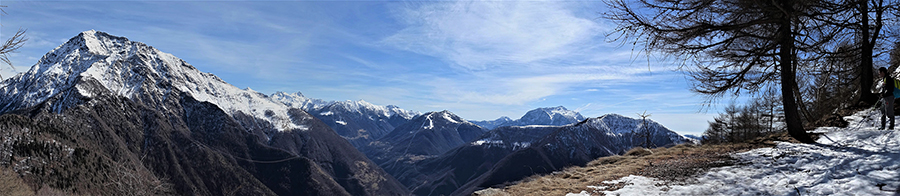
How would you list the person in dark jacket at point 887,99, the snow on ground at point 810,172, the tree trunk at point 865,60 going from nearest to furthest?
the snow on ground at point 810,172 < the person in dark jacket at point 887,99 < the tree trunk at point 865,60

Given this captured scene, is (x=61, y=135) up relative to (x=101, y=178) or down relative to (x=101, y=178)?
up

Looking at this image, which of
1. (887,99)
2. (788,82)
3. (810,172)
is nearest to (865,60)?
(887,99)

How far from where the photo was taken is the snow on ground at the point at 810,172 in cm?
777

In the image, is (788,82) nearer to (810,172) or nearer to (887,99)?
(887,99)

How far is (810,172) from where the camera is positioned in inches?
352

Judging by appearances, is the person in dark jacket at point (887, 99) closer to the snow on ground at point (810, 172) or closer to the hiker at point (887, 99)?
the hiker at point (887, 99)

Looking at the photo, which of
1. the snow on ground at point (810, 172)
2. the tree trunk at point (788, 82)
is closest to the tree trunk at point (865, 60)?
the tree trunk at point (788, 82)

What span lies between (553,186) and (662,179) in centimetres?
335

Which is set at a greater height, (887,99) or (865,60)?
(865,60)

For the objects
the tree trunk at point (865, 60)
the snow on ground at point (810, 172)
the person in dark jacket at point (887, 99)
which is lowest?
the snow on ground at point (810, 172)

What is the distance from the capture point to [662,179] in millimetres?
10914

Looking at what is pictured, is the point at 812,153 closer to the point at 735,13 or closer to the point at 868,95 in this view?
the point at 735,13

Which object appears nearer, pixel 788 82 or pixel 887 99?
pixel 887 99

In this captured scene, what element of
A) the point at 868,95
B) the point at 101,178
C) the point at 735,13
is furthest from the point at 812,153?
the point at 101,178
